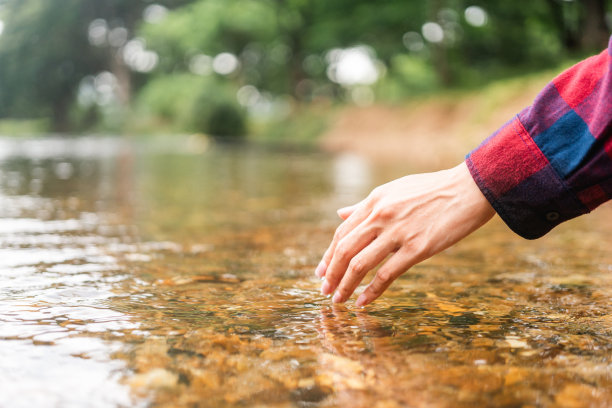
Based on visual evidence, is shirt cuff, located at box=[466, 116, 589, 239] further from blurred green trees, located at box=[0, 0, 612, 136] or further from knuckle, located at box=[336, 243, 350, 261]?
blurred green trees, located at box=[0, 0, 612, 136]

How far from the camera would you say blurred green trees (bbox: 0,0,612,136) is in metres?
22.2

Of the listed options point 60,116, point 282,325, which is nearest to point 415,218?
point 282,325

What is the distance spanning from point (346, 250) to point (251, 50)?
31435 mm

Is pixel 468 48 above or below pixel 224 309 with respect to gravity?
above

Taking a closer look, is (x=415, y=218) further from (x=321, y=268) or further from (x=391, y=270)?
(x=321, y=268)

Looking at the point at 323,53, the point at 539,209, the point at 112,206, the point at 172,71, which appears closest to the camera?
the point at 539,209

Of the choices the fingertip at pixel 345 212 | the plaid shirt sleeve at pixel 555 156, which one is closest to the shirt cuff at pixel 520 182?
the plaid shirt sleeve at pixel 555 156

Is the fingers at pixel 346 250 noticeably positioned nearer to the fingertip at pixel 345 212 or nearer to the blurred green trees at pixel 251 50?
the fingertip at pixel 345 212

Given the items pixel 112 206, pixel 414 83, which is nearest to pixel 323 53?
Answer: pixel 414 83

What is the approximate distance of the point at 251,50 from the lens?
103ft

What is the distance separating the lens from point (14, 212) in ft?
11.7

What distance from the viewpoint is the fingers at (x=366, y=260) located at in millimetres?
1236

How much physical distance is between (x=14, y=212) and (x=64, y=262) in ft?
5.69

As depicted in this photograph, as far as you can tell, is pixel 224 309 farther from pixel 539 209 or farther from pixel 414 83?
pixel 414 83
